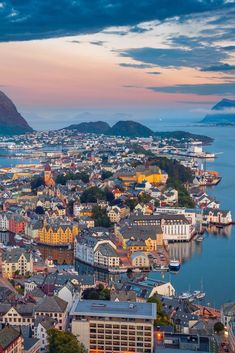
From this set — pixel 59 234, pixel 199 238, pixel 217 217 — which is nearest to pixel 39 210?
pixel 59 234

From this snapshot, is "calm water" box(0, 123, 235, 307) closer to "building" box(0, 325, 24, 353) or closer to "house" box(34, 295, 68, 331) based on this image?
"house" box(34, 295, 68, 331)

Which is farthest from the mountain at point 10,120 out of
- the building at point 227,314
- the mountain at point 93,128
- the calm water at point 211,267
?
the building at point 227,314

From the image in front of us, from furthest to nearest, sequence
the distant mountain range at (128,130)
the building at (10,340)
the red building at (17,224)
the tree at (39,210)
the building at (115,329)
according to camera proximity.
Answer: the distant mountain range at (128,130), the tree at (39,210), the red building at (17,224), the building at (115,329), the building at (10,340)

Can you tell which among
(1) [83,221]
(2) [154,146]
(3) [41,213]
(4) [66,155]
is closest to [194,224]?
(1) [83,221]

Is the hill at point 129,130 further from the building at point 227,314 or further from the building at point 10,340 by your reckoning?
the building at point 10,340

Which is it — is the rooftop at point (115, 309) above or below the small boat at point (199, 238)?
above

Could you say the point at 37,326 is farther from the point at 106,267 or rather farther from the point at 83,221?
the point at 83,221
